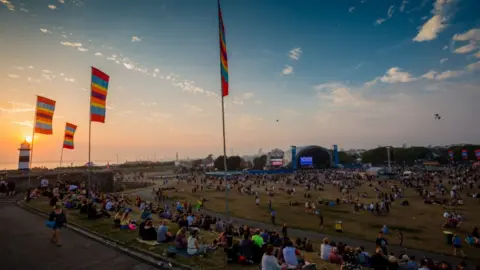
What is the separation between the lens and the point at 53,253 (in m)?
9.60

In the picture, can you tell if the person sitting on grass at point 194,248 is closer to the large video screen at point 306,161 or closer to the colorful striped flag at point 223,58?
the colorful striped flag at point 223,58

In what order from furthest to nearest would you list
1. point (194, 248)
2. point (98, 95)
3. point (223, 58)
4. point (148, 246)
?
point (98, 95), point (223, 58), point (148, 246), point (194, 248)

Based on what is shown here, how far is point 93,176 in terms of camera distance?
47.5 m

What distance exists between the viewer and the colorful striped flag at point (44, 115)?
22828 millimetres

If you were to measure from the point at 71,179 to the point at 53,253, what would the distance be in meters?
38.5

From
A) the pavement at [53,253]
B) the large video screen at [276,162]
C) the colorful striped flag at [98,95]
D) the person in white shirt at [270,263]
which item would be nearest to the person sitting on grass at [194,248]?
the pavement at [53,253]

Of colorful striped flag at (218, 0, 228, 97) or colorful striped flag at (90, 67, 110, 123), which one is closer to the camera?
colorful striped flag at (218, 0, 228, 97)

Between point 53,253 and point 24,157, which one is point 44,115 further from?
point 53,253

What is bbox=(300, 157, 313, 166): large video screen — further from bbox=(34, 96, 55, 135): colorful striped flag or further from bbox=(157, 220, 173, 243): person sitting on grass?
bbox=(157, 220, 173, 243): person sitting on grass

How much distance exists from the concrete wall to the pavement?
25048 millimetres

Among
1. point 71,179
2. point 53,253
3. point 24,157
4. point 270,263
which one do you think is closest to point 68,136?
point 24,157

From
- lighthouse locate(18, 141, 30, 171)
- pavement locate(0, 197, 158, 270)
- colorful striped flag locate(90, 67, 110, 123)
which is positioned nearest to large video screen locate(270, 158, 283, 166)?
lighthouse locate(18, 141, 30, 171)

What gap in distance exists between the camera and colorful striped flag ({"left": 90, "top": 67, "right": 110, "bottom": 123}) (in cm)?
1605

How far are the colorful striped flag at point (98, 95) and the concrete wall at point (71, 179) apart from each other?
24.6 metres
